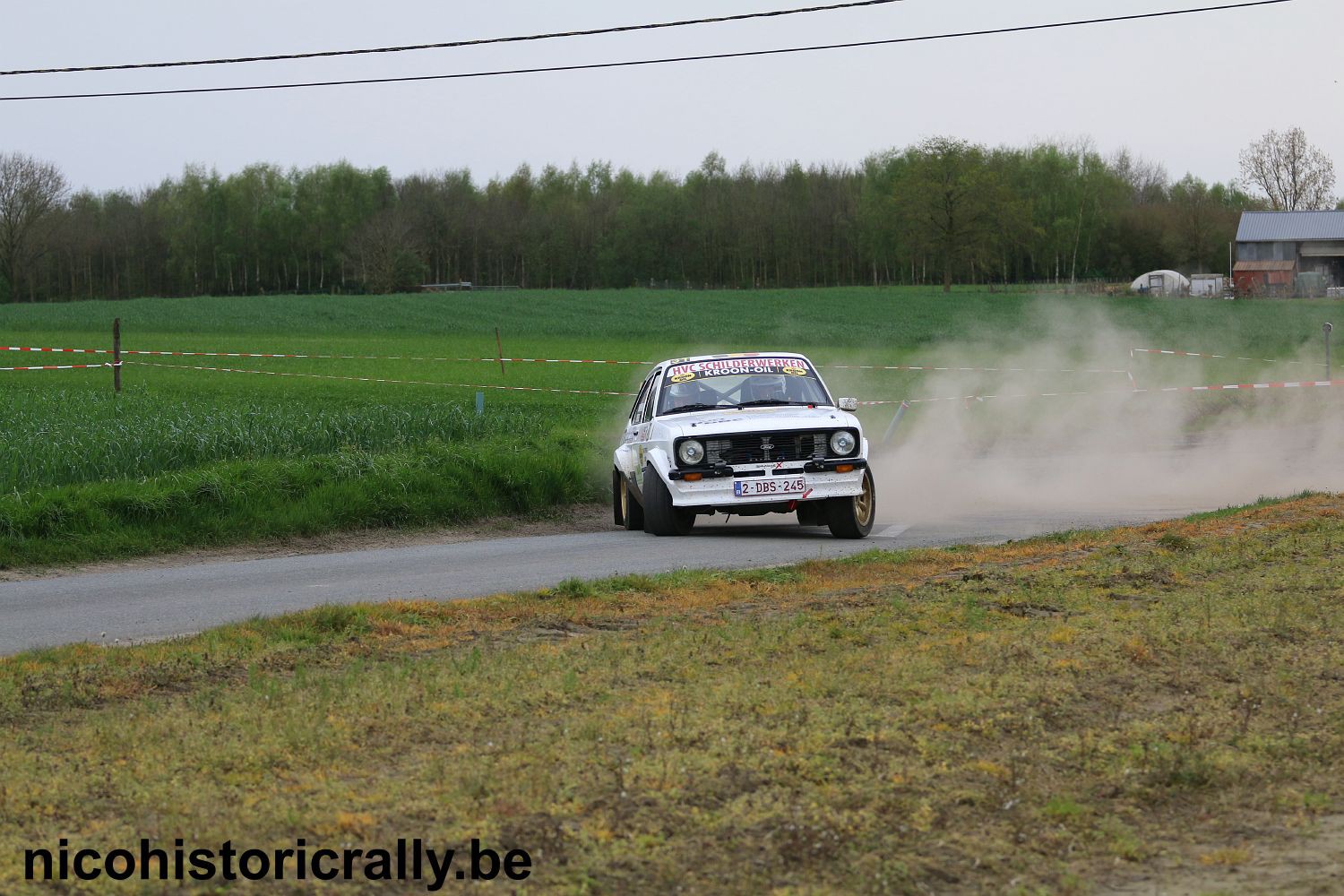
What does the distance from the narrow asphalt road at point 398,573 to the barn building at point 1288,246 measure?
98.4 metres

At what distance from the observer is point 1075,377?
109ft

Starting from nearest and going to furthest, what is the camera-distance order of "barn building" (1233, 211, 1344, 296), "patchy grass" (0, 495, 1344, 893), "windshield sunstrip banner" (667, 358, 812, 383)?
"patchy grass" (0, 495, 1344, 893) → "windshield sunstrip banner" (667, 358, 812, 383) → "barn building" (1233, 211, 1344, 296)

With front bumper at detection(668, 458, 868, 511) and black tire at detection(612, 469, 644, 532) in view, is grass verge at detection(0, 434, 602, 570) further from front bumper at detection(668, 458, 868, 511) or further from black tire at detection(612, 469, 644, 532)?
front bumper at detection(668, 458, 868, 511)

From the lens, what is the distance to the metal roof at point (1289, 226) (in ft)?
357

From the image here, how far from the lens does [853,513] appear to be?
1427 centimetres

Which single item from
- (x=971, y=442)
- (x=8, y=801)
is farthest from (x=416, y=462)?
(x=8, y=801)

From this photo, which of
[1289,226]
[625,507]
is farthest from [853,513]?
[1289,226]

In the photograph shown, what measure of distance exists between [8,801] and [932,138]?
102 meters

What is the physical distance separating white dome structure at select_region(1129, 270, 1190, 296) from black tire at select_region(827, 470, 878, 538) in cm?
9682

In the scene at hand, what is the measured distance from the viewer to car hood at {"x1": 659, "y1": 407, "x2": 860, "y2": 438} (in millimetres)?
14055

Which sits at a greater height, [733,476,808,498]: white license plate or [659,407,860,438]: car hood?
[659,407,860,438]: car hood

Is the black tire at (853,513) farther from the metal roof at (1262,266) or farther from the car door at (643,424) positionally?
the metal roof at (1262,266)

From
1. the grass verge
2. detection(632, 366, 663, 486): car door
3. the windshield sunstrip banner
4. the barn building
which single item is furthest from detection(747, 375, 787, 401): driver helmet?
the barn building

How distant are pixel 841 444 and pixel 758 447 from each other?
81 cm
